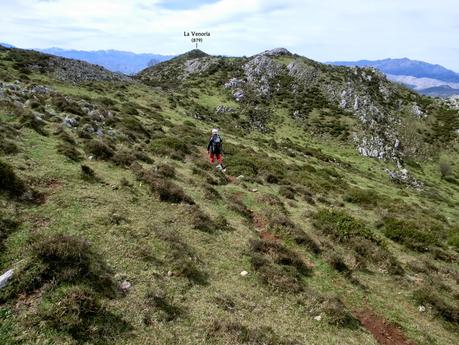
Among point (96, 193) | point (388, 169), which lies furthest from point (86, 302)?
point (388, 169)

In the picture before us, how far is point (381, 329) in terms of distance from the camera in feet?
41.7

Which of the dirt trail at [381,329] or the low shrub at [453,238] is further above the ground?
the dirt trail at [381,329]

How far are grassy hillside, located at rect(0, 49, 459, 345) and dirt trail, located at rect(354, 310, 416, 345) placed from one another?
0.16ft

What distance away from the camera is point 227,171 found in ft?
88.8

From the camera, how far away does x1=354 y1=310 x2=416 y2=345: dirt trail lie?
12.3 metres

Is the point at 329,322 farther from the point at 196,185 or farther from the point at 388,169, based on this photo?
the point at 388,169

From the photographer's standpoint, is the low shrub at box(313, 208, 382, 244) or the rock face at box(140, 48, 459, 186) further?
the rock face at box(140, 48, 459, 186)

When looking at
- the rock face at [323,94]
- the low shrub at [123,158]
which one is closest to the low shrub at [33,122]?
the low shrub at [123,158]

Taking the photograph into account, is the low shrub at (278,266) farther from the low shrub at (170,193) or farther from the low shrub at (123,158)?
the low shrub at (123,158)

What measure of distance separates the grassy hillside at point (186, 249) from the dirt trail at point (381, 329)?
0.05 meters

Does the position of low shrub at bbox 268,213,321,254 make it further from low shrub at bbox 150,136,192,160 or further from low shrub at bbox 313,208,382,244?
low shrub at bbox 150,136,192,160

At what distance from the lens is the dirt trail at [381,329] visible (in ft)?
40.4

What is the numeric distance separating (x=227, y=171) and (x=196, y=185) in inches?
254

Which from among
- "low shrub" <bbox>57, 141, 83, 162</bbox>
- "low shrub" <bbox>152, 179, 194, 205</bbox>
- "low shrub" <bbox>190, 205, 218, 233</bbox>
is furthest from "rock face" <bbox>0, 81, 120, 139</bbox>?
"low shrub" <bbox>190, 205, 218, 233</bbox>
